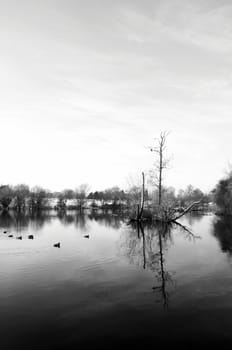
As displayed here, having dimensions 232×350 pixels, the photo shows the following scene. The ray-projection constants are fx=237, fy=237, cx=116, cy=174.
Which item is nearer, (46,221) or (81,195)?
(46,221)

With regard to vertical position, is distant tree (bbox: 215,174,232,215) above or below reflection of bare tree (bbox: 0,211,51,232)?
above

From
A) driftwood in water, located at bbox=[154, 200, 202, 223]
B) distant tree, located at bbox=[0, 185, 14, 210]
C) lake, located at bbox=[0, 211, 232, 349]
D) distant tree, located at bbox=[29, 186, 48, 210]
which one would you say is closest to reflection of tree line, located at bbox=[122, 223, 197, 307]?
lake, located at bbox=[0, 211, 232, 349]

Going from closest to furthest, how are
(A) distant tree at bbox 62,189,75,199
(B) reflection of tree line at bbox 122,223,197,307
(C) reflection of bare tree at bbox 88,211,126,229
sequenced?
1. (B) reflection of tree line at bbox 122,223,197,307
2. (C) reflection of bare tree at bbox 88,211,126,229
3. (A) distant tree at bbox 62,189,75,199

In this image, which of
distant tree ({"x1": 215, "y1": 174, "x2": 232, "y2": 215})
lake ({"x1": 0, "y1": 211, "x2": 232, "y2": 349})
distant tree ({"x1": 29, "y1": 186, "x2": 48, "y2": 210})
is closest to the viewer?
lake ({"x1": 0, "y1": 211, "x2": 232, "y2": 349})

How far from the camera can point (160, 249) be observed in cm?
1262

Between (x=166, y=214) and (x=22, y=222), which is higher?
(x=166, y=214)

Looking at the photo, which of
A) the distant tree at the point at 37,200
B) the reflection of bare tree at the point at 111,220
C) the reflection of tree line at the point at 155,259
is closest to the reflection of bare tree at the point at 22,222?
the reflection of bare tree at the point at 111,220

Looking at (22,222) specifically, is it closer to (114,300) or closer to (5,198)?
(114,300)

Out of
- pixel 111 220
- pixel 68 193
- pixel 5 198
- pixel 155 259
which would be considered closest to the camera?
pixel 155 259

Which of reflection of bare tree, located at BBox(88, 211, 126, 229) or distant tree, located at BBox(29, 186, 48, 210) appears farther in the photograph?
distant tree, located at BBox(29, 186, 48, 210)

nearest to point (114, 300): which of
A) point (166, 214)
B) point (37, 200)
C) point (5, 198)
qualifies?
point (166, 214)

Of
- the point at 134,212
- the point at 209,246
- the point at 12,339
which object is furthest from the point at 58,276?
the point at 134,212

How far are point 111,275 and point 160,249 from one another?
5003 mm

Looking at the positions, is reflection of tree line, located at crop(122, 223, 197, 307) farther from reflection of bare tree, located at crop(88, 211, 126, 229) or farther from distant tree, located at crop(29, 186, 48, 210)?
distant tree, located at crop(29, 186, 48, 210)
